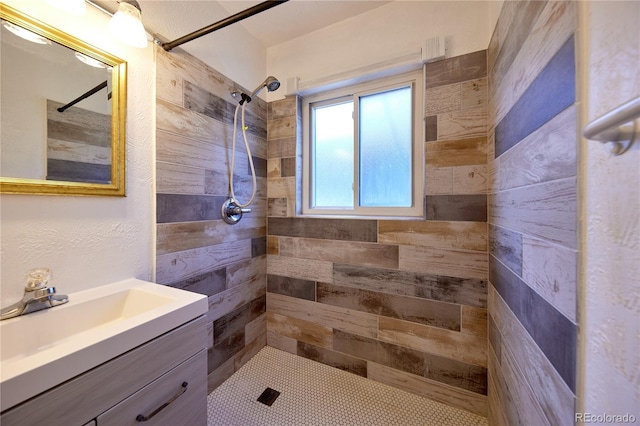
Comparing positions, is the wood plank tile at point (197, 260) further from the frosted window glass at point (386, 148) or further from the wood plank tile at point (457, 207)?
the wood plank tile at point (457, 207)

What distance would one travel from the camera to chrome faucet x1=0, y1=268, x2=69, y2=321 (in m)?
0.69

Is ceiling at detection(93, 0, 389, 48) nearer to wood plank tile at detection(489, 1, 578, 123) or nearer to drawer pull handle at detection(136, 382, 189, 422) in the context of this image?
wood plank tile at detection(489, 1, 578, 123)

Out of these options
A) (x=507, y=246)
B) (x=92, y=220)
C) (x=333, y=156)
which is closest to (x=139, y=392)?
(x=92, y=220)

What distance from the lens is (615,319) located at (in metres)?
0.44

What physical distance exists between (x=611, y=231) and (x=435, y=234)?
0.88 metres

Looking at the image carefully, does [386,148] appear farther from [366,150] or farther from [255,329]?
[255,329]

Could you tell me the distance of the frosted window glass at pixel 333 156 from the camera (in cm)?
170

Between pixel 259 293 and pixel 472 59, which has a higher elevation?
pixel 472 59

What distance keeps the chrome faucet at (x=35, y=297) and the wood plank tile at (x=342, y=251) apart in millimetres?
1153

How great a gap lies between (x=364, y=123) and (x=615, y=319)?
4.88 ft

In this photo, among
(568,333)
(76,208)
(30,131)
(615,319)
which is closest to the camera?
(615,319)

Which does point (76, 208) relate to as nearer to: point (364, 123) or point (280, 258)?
point (280, 258)

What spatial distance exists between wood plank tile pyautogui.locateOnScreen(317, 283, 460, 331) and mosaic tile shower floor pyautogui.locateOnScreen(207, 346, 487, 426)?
456 mm

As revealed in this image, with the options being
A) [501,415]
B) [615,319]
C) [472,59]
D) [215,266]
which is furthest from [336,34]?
[501,415]
